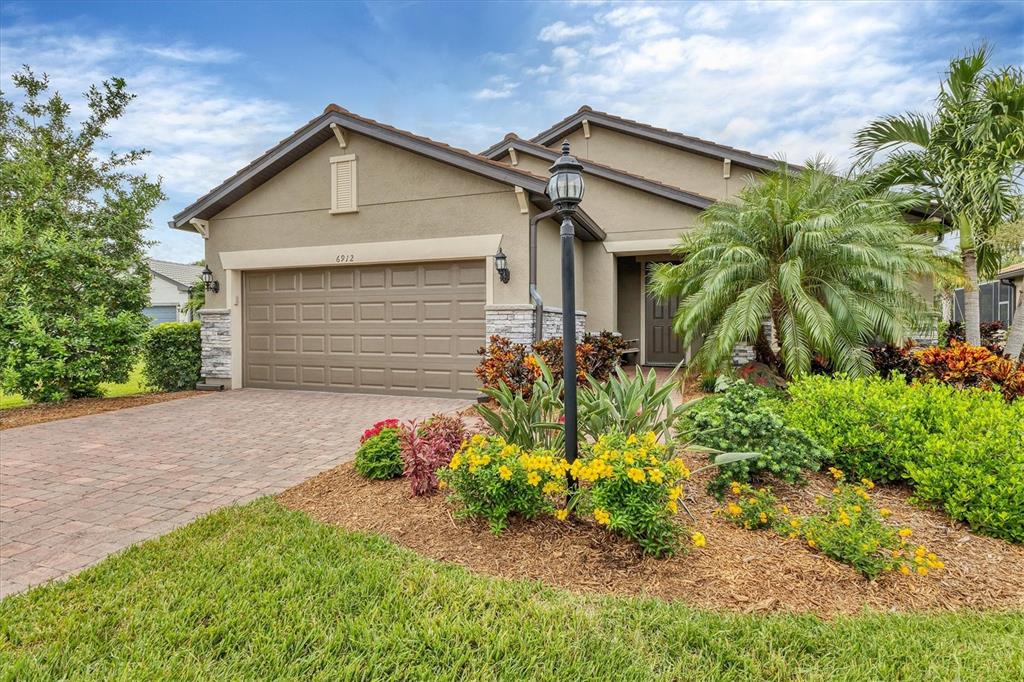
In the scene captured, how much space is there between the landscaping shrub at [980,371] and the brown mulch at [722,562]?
11.4 feet

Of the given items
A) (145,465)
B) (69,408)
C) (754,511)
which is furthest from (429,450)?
(69,408)

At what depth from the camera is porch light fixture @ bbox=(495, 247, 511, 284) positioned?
8.87 metres

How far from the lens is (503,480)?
3.21m

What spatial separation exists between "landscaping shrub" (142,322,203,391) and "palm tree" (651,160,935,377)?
32.0 feet

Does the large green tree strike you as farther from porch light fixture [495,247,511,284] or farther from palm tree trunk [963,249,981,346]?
palm tree trunk [963,249,981,346]

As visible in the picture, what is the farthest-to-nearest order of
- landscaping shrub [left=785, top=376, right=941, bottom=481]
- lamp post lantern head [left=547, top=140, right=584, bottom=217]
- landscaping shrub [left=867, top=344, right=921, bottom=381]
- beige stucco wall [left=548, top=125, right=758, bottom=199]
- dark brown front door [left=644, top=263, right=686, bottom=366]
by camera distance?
dark brown front door [left=644, top=263, right=686, bottom=366], beige stucco wall [left=548, top=125, right=758, bottom=199], landscaping shrub [left=867, top=344, right=921, bottom=381], landscaping shrub [left=785, top=376, right=941, bottom=481], lamp post lantern head [left=547, top=140, right=584, bottom=217]

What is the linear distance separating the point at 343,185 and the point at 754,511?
29.6ft

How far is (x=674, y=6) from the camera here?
9.05m

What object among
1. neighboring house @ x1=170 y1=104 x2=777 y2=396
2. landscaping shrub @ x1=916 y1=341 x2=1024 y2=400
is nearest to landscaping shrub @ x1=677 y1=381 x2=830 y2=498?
landscaping shrub @ x1=916 y1=341 x2=1024 y2=400

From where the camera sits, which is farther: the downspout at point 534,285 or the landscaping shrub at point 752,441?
the downspout at point 534,285

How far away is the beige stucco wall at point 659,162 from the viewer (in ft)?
39.1

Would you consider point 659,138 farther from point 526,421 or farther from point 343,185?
point 526,421

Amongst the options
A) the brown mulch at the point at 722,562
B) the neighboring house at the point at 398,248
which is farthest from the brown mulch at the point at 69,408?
the brown mulch at the point at 722,562

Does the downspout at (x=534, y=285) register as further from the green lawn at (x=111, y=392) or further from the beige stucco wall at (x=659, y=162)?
the green lawn at (x=111, y=392)
